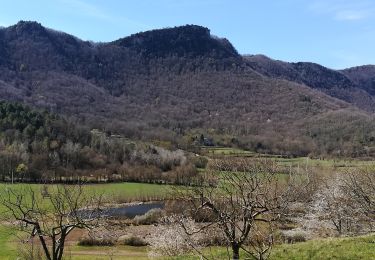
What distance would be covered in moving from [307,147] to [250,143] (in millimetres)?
17441

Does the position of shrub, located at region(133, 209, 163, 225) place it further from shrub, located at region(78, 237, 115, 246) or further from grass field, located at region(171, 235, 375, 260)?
grass field, located at region(171, 235, 375, 260)

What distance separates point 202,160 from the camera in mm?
99312

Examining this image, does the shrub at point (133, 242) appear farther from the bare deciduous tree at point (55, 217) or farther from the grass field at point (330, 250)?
the grass field at point (330, 250)

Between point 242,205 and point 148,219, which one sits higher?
point 242,205

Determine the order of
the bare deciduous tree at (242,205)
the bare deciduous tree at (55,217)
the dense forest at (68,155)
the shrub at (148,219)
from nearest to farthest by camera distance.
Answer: the bare deciduous tree at (242,205)
the bare deciduous tree at (55,217)
the shrub at (148,219)
the dense forest at (68,155)

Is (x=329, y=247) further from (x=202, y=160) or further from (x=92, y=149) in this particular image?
(x=92, y=149)

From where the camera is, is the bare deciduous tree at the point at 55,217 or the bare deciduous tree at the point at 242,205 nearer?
the bare deciduous tree at the point at 242,205

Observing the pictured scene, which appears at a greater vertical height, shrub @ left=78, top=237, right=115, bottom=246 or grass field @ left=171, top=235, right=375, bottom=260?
grass field @ left=171, top=235, right=375, bottom=260

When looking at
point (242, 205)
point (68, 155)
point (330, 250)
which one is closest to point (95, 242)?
point (330, 250)

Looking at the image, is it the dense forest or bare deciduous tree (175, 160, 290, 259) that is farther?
the dense forest

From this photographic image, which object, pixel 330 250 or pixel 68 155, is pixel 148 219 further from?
pixel 330 250

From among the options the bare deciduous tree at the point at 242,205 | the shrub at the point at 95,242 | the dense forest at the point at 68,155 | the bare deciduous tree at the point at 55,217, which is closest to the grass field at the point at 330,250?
the bare deciduous tree at the point at 242,205

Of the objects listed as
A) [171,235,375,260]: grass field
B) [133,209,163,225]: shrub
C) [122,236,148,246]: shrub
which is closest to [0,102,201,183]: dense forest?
[133,209,163,225]: shrub

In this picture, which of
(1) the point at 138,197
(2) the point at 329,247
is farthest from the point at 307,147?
(2) the point at 329,247
